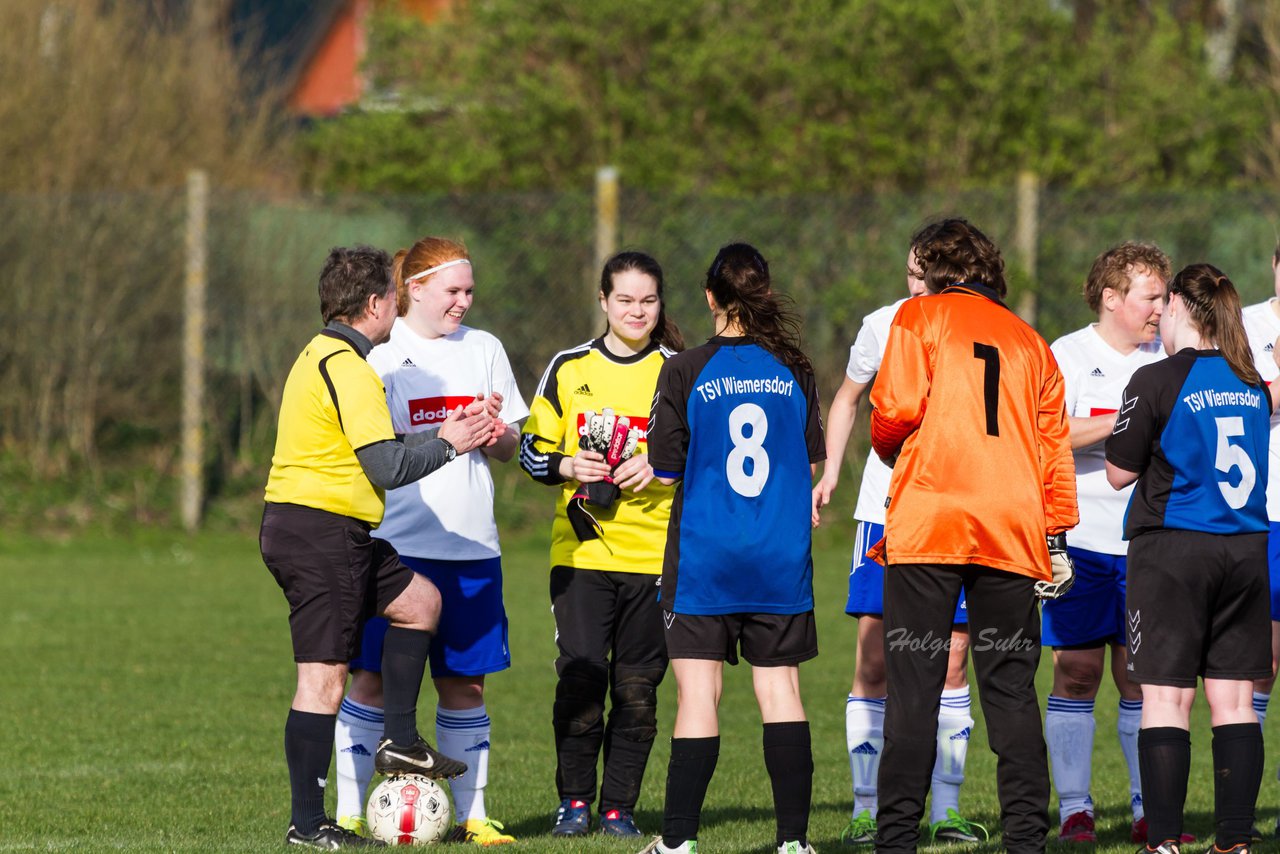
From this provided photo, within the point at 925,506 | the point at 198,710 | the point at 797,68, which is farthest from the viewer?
the point at 797,68

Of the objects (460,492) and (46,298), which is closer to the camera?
(460,492)

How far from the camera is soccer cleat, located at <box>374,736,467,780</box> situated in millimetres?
5594

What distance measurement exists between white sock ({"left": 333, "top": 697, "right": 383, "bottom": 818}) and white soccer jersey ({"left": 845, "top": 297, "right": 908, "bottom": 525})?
74.5 inches

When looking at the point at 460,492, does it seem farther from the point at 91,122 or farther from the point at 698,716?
the point at 91,122

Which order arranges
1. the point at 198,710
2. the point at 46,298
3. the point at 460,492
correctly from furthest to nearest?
the point at 46,298, the point at 198,710, the point at 460,492

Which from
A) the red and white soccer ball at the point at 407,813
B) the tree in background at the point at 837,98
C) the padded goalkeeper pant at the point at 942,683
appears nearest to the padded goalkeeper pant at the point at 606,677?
the red and white soccer ball at the point at 407,813

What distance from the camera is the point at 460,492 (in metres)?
6.01

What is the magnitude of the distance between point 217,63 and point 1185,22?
33.5 feet

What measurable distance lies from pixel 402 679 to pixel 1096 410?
104 inches

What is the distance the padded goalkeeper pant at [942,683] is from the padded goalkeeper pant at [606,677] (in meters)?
1.39

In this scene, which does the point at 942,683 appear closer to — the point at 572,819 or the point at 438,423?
the point at 572,819

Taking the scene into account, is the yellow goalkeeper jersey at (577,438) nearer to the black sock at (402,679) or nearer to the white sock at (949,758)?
the black sock at (402,679)

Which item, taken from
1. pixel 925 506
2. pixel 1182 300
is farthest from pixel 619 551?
pixel 1182 300

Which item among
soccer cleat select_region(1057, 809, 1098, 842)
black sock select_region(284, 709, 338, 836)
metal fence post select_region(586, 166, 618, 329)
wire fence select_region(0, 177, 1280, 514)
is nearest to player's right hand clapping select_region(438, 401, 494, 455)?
black sock select_region(284, 709, 338, 836)
